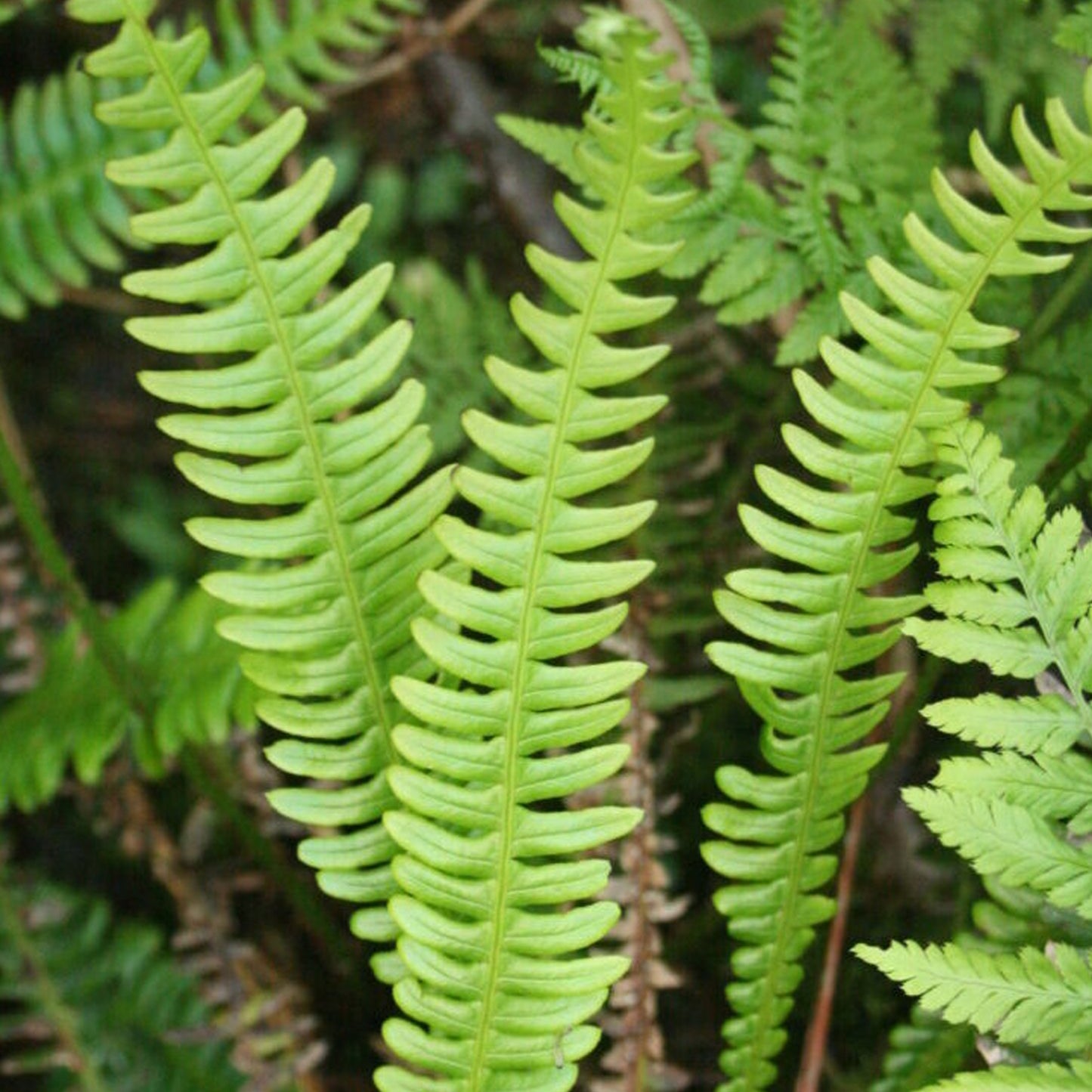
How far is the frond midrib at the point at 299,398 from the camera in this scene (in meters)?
0.93

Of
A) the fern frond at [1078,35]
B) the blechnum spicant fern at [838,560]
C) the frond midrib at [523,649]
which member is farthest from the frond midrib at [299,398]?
the fern frond at [1078,35]

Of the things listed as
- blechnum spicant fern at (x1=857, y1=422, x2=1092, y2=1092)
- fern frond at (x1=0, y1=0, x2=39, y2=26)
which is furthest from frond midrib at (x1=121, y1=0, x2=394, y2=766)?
fern frond at (x1=0, y1=0, x2=39, y2=26)

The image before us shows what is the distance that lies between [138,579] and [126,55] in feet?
4.92

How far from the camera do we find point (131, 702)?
1464mm

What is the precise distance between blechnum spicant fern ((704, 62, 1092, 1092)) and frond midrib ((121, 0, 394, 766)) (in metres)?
0.28

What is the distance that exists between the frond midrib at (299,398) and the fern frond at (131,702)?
0.32 meters

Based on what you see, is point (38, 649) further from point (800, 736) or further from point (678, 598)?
point (800, 736)

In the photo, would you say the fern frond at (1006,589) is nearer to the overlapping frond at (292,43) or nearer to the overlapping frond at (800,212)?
the overlapping frond at (800,212)

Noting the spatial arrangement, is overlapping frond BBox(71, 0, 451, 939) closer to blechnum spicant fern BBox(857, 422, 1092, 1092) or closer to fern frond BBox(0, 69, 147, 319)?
blechnum spicant fern BBox(857, 422, 1092, 1092)

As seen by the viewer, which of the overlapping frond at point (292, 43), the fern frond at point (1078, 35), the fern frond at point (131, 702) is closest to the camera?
the fern frond at point (1078, 35)

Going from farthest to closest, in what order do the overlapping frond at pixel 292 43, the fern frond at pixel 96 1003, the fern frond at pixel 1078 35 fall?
the overlapping frond at pixel 292 43
the fern frond at pixel 96 1003
the fern frond at pixel 1078 35

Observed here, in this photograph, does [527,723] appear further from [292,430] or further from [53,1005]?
[53,1005]

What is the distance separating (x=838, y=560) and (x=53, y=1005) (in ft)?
3.61

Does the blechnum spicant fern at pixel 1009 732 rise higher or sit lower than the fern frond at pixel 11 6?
lower
